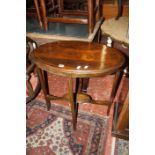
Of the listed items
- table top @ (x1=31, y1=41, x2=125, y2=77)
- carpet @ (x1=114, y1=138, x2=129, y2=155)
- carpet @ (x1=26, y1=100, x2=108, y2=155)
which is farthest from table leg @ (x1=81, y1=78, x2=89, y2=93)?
carpet @ (x1=114, y1=138, x2=129, y2=155)

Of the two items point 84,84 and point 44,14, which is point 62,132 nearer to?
point 84,84

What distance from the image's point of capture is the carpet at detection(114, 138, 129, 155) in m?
1.37

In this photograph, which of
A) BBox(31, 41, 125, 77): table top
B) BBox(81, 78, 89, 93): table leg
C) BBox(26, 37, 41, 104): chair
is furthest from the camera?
BBox(81, 78, 89, 93): table leg

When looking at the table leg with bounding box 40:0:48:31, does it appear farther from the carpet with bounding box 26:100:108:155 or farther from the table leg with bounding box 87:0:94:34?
the carpet with bounding box 26:100:108:155

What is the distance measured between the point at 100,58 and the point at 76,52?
20 cm

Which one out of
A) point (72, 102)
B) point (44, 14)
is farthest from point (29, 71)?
point (44, 14)

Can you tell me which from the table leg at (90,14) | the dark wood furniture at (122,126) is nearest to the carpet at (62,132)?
the dark wood furniture at (122,126)

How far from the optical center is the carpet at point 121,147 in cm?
137

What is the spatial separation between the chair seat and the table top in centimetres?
40

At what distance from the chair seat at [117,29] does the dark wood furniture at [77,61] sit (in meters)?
0.40

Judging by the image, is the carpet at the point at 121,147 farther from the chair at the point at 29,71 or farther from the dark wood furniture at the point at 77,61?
the chair at the point at 29,71
